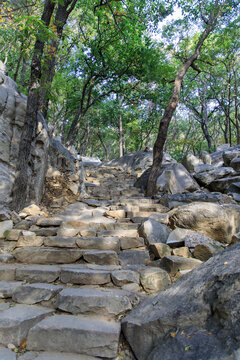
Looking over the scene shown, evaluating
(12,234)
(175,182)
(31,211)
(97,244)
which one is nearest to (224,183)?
(175,182)

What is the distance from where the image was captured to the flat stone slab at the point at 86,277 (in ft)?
9.87

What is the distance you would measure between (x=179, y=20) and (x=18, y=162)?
500 inches

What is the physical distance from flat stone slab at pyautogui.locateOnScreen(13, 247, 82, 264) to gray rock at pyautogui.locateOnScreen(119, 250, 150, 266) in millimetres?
702

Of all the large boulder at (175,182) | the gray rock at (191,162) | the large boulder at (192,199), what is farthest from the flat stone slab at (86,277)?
the gray rock at (191,162)

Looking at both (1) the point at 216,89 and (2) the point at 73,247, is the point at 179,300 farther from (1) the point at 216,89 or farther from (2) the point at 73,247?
(1) the point at 216,89

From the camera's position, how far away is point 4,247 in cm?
398

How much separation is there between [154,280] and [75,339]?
1279 millimetres

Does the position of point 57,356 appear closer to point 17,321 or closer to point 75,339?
point 75,339

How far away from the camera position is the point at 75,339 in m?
2.02

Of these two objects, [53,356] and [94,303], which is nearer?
[53,356]

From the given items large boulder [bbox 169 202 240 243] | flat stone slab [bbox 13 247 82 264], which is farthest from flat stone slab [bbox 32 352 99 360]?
large boulder [bbox 169 202 240 243]

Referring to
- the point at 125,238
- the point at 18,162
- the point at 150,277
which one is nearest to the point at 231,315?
the point at 150,277

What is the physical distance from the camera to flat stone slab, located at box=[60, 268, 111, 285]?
9.87 ft

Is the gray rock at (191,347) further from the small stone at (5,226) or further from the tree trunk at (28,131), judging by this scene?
the tree trunk at (28,131)
